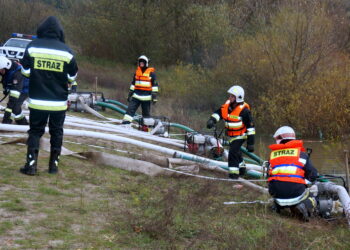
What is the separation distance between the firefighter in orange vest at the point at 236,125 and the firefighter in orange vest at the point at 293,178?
69.2 inches

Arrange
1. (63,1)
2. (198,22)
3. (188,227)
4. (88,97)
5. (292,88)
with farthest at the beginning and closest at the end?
1. (63,1)
2. (198,22)
3. (292,88)
4. (88,97)
5. (188,227)

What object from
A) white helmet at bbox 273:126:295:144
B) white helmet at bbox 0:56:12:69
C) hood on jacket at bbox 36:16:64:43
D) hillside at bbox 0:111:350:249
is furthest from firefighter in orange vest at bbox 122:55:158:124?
hood on jacket at bbox 36:16:64:43

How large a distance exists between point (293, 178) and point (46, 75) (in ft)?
11.2

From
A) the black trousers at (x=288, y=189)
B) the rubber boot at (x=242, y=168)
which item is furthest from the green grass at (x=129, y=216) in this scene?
the rubber boot at (x=242, y=168)

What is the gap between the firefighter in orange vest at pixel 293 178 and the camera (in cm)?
662

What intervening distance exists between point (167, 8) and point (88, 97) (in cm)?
1486

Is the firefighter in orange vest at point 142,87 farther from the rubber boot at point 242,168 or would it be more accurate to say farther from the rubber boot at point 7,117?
the rubber boot at point 242,168

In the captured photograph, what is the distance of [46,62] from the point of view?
6191 mm

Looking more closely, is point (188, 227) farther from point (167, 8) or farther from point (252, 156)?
point (167, 8)

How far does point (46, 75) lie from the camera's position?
621cm

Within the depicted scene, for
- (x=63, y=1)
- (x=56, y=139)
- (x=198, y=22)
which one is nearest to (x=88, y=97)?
(x=56, y=139)

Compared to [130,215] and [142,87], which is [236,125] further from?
[142,87]

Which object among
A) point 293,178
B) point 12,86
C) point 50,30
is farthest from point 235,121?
point 12,86

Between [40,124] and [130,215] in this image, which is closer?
[130,215]
